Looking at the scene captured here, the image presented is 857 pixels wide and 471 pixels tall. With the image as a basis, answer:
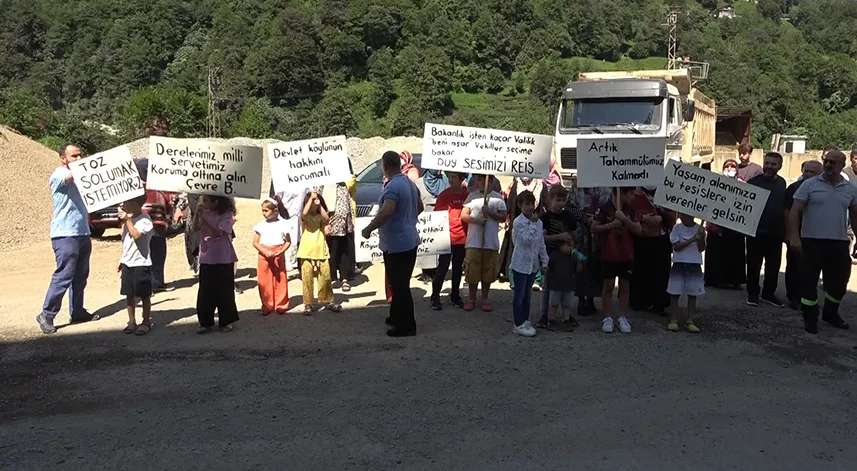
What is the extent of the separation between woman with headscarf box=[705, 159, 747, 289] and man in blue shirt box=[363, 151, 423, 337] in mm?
4634

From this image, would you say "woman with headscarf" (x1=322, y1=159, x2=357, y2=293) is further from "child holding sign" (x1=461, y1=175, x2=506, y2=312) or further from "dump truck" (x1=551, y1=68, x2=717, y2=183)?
"dump truck" (x1=551, y1=68, x2=717, y2=183)

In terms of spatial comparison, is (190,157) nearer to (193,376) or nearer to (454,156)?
(193,376)

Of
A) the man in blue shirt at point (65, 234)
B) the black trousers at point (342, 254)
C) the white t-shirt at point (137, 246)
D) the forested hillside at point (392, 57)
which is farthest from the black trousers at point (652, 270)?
the forested hillside at point (392, 57)

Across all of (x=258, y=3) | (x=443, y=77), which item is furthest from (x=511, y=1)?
(x=258, y=3)

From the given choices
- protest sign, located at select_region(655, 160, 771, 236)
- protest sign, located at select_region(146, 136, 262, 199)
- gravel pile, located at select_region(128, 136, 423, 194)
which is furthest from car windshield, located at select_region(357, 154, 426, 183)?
gravel pile, located at select_region(128, 136, 423, 194)

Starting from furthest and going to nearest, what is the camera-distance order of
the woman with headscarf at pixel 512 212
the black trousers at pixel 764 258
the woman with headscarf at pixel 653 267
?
the black trousers at pixel 764 258
the woman with headscarf at pixel 512 212
the woman with headscarf at pixel 653 267

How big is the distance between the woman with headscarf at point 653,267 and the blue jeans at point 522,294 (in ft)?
5.22

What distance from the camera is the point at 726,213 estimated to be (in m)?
7.15

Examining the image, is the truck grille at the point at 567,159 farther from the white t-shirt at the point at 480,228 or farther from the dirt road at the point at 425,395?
the white t-shirt at the point at 480,228

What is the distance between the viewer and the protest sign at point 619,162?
7.08 meters

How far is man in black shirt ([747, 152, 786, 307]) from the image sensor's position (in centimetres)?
840

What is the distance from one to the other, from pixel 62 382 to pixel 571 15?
391 ft

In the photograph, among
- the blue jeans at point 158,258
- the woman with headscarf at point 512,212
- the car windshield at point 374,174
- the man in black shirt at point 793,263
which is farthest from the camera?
the car windshield at point 374,174

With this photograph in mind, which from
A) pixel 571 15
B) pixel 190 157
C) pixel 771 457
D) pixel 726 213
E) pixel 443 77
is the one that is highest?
pixel 571 15
